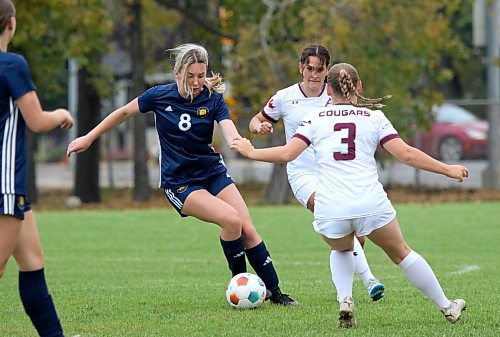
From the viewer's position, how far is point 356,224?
7.05 m

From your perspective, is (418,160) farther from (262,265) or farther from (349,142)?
(262,265)

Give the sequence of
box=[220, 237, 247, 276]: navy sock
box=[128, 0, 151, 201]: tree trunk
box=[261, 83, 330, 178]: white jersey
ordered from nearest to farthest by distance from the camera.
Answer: box=[220, 237, 247, 276]: navy sock < box=[261, 83, 330, 178]: white jersey < box=[128, 0, 151, 201]: tree trunk

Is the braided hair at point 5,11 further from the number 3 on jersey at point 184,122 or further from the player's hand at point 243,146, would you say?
the number 3 on jersey at point 184,122

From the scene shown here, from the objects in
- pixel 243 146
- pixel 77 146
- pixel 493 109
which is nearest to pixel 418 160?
pixel 243 146

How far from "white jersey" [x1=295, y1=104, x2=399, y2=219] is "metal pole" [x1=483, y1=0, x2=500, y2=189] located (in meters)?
18.5

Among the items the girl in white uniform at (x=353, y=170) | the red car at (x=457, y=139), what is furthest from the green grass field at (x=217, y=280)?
the red car at (x=457, y=139)

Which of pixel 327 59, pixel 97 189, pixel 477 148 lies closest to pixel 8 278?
pixel 327 59

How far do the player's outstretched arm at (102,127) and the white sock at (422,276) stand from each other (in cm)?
241

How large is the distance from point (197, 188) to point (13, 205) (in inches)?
107

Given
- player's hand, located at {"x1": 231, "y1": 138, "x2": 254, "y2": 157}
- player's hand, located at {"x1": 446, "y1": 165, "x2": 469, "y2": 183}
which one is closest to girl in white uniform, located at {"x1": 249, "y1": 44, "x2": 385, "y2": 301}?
player's hand, located at {"x1": 231, "y1": 138, "x2": 254, "y2": 157}

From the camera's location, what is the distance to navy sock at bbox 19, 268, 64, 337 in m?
6.28

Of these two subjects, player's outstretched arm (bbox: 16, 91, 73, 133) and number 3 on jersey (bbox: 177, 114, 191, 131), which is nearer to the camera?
player's outstretched arm (bbox: 16, 91, 73, 133)

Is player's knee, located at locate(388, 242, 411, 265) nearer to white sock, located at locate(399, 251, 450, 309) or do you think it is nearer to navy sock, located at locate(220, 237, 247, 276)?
white sock, located at locate(399, 251, 450, 309)

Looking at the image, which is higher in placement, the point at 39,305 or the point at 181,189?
the point at 181,189
